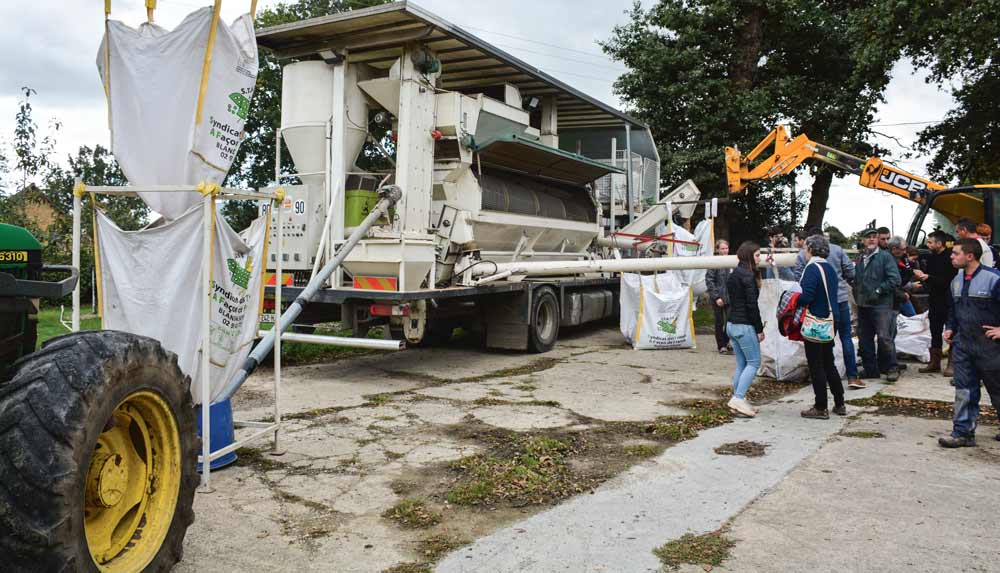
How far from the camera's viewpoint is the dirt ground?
12.2 feet

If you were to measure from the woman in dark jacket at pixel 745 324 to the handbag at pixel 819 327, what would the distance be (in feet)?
1.36

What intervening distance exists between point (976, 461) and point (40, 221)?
17040 millimetres

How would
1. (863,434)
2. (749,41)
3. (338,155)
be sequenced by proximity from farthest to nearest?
(749,41) → (338,155) → (863,434)

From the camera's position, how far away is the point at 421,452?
5.34 m

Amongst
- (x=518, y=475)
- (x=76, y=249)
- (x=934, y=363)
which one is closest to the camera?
(x=76, y=249)

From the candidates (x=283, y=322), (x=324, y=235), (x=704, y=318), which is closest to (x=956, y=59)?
(x=704, y=318)

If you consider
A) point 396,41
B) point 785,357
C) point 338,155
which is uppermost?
point 396,41

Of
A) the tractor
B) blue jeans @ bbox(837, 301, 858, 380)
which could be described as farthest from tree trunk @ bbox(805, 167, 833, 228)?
the tractor

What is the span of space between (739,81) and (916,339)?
38.8 ft

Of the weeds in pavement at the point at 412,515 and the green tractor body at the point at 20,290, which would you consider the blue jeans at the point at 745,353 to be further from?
the green tractor body at the point at 20,290

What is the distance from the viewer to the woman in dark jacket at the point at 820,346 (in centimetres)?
650

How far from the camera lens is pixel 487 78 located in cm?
1040

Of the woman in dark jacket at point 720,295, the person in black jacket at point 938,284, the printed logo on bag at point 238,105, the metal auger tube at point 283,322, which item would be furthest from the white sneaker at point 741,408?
the printed logo on bag at point 238,105

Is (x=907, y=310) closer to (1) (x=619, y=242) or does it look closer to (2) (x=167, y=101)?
(1) (x=619, y=242)
